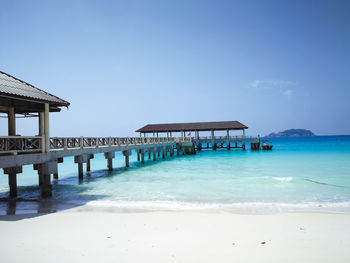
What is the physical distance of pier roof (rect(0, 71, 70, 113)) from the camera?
830 centimetres

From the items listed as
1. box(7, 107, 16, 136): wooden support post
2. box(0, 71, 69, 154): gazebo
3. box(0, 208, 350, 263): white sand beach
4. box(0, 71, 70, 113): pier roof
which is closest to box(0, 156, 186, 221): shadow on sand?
box(0, 208, 350, 263): white sand beach

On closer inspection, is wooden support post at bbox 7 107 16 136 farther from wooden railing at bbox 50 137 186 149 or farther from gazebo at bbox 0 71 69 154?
wooden railing at bbox 50 137 186 149

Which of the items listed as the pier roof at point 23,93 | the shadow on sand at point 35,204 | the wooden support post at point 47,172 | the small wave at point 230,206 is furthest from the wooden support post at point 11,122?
the small wave at point 230,206

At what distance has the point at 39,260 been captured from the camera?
4.39 metres

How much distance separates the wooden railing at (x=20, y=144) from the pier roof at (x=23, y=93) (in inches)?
53.0

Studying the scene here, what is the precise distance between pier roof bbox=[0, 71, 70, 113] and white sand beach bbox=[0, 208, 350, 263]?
3.66 metres

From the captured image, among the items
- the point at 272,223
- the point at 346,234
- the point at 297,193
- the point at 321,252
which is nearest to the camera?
the point at 321,252

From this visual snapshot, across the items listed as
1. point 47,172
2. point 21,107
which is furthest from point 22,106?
point 47,172

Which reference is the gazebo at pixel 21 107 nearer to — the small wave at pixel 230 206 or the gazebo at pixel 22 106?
the gazebo at pixel 22 106

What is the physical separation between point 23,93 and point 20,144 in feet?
5.94

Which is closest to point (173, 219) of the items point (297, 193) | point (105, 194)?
point (105, 194)

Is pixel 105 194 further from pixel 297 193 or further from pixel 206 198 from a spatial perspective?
pixel 297 193

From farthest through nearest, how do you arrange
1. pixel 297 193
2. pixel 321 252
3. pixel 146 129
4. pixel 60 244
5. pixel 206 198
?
pixel 146 129 < pixel 297 193 < pixel 206 198 < pixel 60 244 < pixel 321 252

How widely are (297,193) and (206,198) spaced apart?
400 cm
